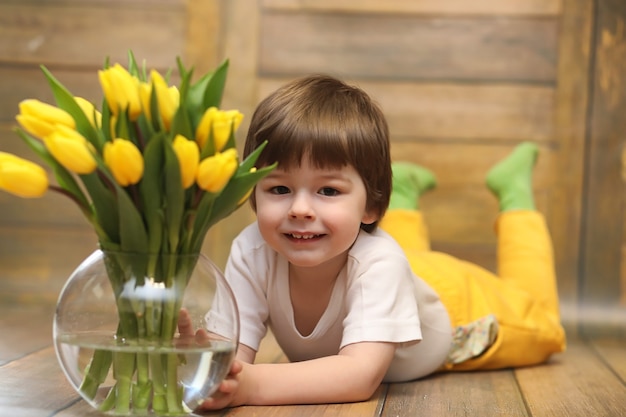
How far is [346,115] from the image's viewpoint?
4.09 ft

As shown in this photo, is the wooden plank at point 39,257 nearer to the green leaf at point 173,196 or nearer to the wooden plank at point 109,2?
the wooden plank at point 109,2

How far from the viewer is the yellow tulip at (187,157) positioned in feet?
2.96

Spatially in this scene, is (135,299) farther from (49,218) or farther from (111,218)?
(49,218)

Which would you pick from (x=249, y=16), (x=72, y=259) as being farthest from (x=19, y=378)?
(x=249, y=16)

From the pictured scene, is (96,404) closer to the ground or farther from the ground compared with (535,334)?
farther from the ground

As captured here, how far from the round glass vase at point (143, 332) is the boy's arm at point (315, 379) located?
164 mm

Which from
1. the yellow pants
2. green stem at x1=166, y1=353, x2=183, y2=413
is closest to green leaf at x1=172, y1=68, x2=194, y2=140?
green stem at x1=166, y1=353, x2=183, y2=413

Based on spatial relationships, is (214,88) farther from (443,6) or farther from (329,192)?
(443,6)

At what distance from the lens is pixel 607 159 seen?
94.9 inches

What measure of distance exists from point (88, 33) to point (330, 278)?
4.81 ft

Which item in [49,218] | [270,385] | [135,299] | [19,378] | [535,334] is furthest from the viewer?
[49,218]

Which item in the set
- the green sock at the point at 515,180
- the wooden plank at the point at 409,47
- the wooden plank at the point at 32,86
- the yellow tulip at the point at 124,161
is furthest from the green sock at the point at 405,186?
the yellow tulip at the point at 124,161

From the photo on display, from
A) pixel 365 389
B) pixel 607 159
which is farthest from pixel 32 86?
pixel 365 389

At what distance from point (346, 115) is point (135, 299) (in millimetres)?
441
